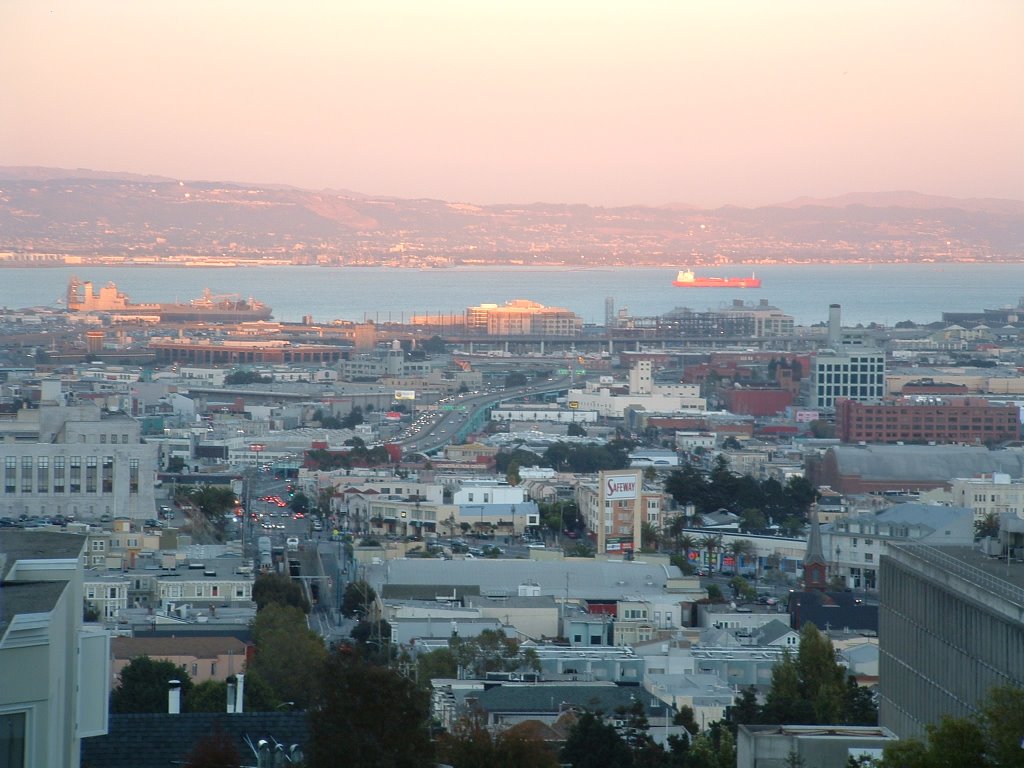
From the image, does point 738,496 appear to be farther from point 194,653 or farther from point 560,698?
point 560,698

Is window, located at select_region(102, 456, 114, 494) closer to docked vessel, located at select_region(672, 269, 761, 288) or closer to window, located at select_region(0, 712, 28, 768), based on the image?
window, located at select_region(0, 712, 28, 768)

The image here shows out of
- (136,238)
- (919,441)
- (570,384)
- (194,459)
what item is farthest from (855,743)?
(136,238)

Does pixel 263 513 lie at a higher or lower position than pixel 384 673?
lower

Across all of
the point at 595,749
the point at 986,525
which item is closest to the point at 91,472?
the point at 986,525

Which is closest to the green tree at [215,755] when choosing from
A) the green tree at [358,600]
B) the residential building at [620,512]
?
the green tree at [358,600]

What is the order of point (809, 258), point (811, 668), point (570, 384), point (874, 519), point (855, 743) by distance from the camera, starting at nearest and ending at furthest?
point (855, 743) < point (811, 668) < point (874, 519) < point (570, 384) < point (809, 258)

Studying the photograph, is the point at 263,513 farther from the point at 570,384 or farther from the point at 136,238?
the point at 136,238

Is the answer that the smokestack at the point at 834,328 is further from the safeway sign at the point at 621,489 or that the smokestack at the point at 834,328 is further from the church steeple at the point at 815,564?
the church steeple at the point at 815,564
